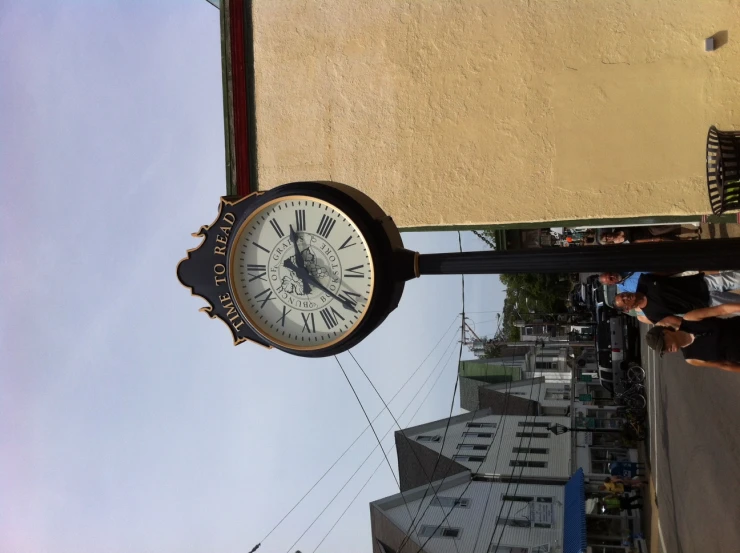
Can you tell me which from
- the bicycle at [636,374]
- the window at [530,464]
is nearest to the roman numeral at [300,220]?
the bicycle at [636,374]

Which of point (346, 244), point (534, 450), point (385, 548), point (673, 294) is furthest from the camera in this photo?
point (534, 450)

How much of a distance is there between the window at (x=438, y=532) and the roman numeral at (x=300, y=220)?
60.3ft

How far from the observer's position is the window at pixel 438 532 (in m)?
19.2

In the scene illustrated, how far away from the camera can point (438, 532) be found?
63.8ft

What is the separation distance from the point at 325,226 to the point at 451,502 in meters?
19.5

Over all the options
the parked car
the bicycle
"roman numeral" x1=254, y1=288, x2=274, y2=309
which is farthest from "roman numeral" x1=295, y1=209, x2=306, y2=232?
the bicycle

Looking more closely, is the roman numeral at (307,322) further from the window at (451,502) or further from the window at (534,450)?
the window at (534,450)

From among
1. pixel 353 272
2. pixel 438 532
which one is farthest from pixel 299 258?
pixel 438 532

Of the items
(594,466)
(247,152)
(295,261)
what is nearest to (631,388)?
(594,466)

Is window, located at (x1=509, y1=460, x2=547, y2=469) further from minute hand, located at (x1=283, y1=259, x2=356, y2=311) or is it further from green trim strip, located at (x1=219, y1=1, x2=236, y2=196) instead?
minute hand, located at (x1=283, y1=259, x2=356, y2=311)

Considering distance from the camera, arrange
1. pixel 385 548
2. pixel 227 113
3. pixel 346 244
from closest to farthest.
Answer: pixel 346 244, pixel 227 113, pixel 385 548

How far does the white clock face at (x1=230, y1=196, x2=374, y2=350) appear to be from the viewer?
3775 millimetres

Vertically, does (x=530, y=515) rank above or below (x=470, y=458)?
below

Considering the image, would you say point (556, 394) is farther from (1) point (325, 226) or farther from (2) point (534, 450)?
(1) point (325, 226)
